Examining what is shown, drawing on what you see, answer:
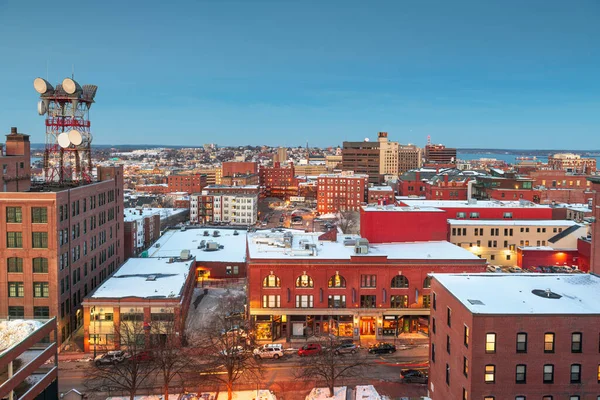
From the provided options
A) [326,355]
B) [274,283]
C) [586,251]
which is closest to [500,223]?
[586,251]

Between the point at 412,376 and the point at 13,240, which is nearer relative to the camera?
the point at 412,376

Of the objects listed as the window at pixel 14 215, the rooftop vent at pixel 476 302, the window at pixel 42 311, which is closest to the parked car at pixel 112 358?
the window at pixel 42 311

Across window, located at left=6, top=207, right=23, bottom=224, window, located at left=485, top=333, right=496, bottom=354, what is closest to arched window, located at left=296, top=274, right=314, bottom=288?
window, located at left=485, top=333, right=496, bottom=354

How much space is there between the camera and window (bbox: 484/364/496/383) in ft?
106

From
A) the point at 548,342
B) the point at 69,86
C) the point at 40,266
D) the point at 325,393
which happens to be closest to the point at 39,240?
the point at 40,266

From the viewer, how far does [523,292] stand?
123 ft

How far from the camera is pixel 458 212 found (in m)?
Answer: 89.1

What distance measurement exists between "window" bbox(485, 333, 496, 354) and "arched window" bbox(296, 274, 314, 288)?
2504cm

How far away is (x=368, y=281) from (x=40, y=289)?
110 feet

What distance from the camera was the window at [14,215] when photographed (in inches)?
1966

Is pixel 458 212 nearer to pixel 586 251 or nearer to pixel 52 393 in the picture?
pixel 586 251

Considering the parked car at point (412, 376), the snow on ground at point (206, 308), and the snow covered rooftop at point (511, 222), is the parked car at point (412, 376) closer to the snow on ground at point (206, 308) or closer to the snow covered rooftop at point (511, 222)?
the snow on ground at point (206, 308)

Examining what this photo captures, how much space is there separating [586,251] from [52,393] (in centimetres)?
7300

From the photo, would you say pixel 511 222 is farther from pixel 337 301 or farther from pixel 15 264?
pixel 15 264
